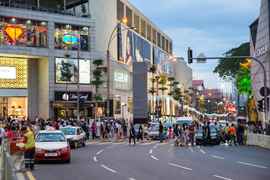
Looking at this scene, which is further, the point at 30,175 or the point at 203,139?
the point at 203,139

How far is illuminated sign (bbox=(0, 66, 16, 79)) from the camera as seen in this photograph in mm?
74688

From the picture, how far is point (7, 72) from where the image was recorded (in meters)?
75.4

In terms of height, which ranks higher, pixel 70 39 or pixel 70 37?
pixel 70 37

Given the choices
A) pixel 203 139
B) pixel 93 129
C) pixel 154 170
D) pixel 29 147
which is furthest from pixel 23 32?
pixel 154 170

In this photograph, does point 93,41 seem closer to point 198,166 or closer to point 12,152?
point 12,152

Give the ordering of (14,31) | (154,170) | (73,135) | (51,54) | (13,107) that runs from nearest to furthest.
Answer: (154,170) → (73,135) → (14,31) → (13,107) → (51,54)

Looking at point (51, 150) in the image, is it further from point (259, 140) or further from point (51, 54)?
point (51, 54)

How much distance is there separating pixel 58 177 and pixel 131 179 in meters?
2.57

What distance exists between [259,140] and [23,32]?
41.5m

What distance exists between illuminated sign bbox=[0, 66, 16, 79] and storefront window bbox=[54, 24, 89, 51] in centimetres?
643

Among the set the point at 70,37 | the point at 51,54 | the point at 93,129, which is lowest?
the point at 93,129

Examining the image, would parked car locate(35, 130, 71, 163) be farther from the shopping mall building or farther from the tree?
the tree

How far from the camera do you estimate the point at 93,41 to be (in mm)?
81562

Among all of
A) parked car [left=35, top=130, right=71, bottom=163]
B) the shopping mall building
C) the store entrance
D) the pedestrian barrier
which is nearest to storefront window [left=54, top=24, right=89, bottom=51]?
the shopping mall building
